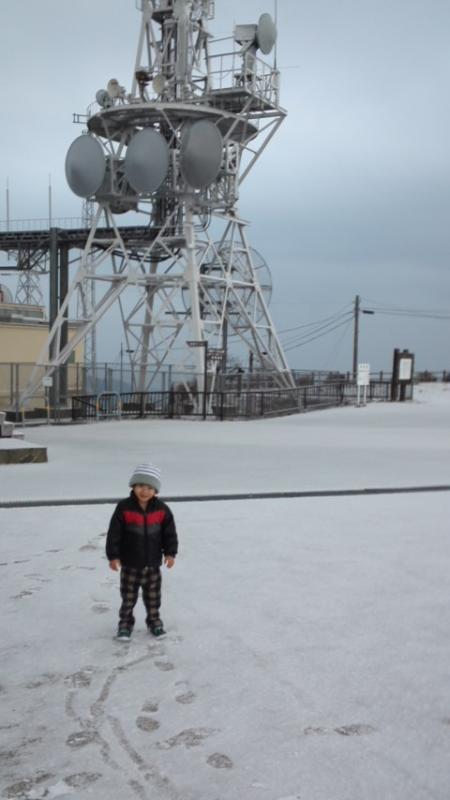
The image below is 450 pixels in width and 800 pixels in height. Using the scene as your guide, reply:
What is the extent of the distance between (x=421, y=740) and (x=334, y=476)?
30.2ft

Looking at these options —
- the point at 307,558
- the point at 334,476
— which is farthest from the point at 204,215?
the point at 307,558

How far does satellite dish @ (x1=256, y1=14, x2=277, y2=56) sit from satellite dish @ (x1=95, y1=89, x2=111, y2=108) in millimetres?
6741

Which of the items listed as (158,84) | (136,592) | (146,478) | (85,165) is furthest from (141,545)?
(85,165)

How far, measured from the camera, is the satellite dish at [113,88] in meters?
32.1

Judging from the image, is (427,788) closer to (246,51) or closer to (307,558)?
(307,558)

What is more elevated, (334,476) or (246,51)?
(246,51)

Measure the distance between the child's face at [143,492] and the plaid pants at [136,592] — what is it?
0.49 metres

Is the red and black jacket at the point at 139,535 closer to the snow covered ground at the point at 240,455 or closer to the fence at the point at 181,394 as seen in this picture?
the snow covered ground at the point at 240,455

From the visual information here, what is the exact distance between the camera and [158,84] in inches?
1246

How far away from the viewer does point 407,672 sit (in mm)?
4898

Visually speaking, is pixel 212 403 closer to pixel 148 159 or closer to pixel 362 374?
pixel 362 374

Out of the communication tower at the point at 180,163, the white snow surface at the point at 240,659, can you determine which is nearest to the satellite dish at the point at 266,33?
Answer: the communication tower at the point at 180,163

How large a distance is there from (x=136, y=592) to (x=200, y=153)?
27.3m

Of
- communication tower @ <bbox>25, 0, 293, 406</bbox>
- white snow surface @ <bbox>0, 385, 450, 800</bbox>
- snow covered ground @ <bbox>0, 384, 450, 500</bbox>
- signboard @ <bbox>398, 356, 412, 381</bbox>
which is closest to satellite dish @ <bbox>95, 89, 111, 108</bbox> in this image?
communication tower @ <bbox>25, 0, 293, 406</bbox>
